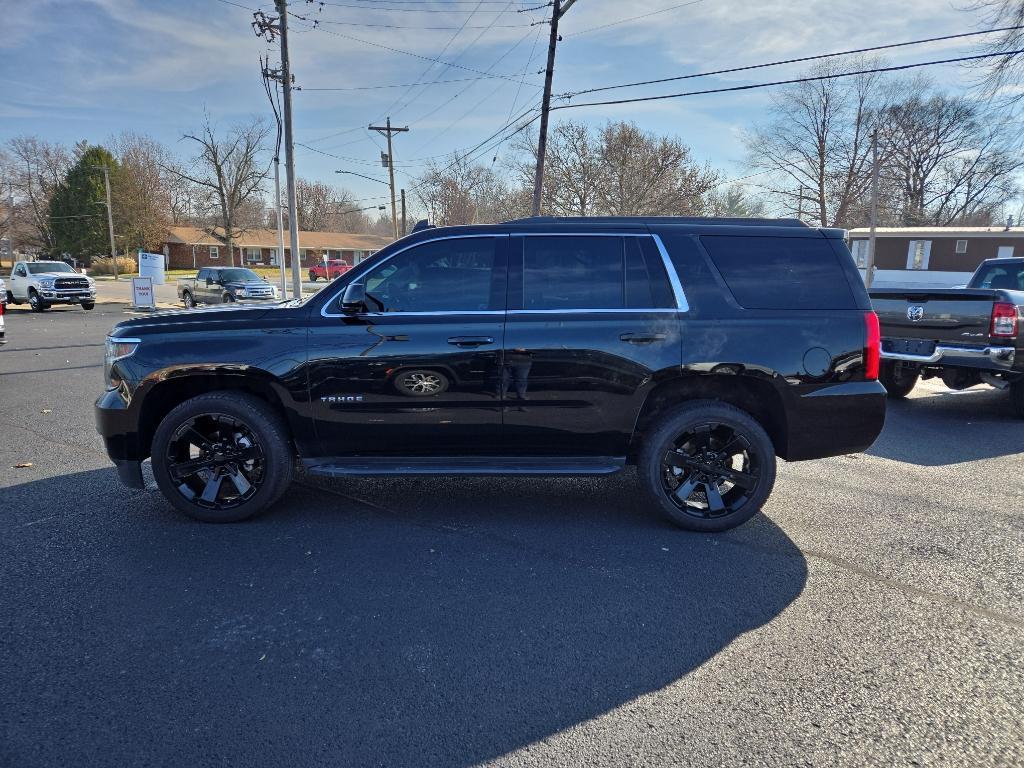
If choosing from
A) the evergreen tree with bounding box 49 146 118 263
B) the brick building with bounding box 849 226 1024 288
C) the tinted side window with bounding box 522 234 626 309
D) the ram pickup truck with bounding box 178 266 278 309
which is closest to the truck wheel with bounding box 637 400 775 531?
Answer: the tinted side window with bounding box 522 234 626 309

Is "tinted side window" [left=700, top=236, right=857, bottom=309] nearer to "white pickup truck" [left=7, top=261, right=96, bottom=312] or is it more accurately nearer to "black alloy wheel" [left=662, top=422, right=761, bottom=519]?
"black alloy wheel" [left=662, top=422, right=761, bottom=519]

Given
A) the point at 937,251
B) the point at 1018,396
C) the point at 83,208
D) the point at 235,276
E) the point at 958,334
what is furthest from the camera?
the point at 83,208

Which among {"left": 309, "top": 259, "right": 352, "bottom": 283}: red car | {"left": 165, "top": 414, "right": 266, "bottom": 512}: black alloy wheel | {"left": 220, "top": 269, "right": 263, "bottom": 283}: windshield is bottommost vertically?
{"left": 165, "top": 414, "right": 266, "bottom": 512}: black alloy wheel

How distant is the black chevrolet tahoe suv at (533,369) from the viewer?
400cm

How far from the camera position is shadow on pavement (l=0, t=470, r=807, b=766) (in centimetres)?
231

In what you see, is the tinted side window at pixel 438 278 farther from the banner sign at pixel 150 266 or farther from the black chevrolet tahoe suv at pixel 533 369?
the banner sign at pixel 150 266

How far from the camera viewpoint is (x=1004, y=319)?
7.01 meters

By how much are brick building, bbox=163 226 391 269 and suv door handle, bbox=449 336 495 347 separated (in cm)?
6780

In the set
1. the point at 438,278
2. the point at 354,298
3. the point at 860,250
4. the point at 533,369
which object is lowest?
the point at 533,369

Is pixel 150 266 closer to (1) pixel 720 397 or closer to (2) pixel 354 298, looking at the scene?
(2) pixel 354 298

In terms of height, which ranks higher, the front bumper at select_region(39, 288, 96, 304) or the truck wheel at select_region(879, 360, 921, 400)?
the front bumper at select_region(39, 288, 96, 304)

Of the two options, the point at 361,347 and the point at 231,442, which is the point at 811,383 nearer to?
the point at 361,347

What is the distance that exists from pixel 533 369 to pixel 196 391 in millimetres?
2279

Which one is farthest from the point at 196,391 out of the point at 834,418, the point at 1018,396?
the point at 1018,396
